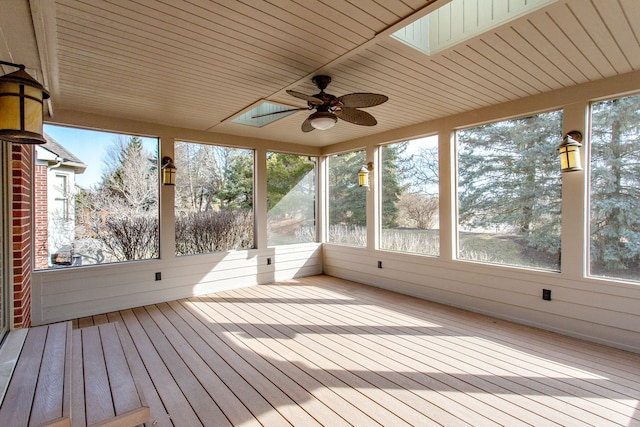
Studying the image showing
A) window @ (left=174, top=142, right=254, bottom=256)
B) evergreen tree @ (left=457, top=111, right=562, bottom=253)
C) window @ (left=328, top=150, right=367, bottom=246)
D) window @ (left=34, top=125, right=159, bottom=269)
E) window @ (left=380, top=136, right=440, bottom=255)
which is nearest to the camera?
evergreen tree @ (left=457, top=111, right=562, bottom=253)

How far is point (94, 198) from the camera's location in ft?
13.5

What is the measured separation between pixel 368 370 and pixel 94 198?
389 cm

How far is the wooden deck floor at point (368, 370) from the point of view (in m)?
2.08

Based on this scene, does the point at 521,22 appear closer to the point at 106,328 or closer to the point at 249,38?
the point at 249,38

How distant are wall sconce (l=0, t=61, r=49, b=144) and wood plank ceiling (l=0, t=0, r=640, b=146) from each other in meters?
0.60

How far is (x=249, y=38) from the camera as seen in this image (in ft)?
7.38

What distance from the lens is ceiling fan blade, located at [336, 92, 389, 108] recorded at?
246cm

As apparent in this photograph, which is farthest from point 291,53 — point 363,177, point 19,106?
point 363,177

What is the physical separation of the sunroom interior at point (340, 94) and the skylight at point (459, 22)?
11mm

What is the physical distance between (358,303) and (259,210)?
2.32 m

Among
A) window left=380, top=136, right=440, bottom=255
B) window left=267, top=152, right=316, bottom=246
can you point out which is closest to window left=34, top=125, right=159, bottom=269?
window left=267, top=152, right=316, bottom=246

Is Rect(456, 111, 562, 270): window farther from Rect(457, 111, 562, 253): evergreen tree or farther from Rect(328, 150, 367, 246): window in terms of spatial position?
Rect(328, 150, 367, 246): window

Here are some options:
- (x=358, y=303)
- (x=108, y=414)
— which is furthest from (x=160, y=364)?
(x=358, y=303)

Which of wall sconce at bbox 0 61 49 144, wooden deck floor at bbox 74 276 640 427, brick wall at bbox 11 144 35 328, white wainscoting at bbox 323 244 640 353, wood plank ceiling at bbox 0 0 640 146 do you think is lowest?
wooden deck floor at bbox 74 276 640 427
